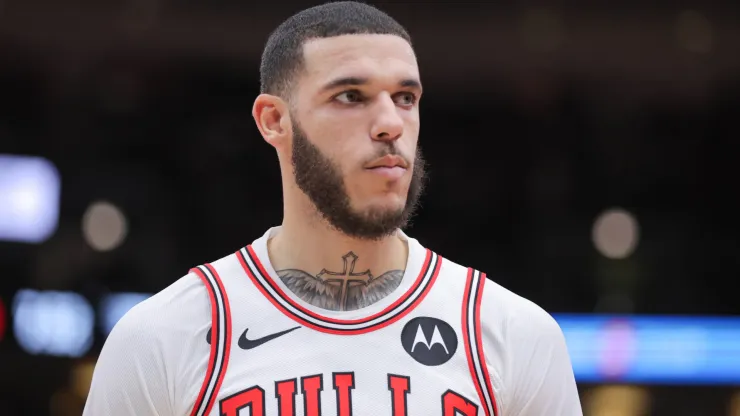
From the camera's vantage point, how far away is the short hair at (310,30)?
10.1 feet

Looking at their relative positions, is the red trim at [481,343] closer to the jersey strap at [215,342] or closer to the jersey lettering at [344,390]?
the jersey lettering at [344,390]

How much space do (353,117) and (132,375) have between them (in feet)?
3.11

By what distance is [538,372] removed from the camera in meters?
2.98

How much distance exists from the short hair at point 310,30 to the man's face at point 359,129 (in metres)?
0.03

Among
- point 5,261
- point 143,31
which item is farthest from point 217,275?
point 143,31

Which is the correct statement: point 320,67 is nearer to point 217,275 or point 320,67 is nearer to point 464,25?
point 217,275

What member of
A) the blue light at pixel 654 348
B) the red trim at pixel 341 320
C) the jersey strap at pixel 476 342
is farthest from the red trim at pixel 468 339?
the blue light at pixel 654 348

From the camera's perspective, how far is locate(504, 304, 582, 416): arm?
2953 mm

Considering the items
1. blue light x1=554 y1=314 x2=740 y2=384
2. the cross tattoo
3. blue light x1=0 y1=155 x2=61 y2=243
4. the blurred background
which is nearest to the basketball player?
the cross tattoo

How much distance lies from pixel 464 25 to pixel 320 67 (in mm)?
13581

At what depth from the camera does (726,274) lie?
50.9 ft

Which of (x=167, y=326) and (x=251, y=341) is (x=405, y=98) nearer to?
(x=251, y=341)

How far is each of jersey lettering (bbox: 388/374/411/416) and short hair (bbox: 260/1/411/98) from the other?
0.91 meters

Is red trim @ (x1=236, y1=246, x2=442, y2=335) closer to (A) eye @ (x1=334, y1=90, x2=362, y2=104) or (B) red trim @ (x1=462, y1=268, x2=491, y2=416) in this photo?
(B) red trim @ (x1=462, y1=268, x2=491, y2=416)
